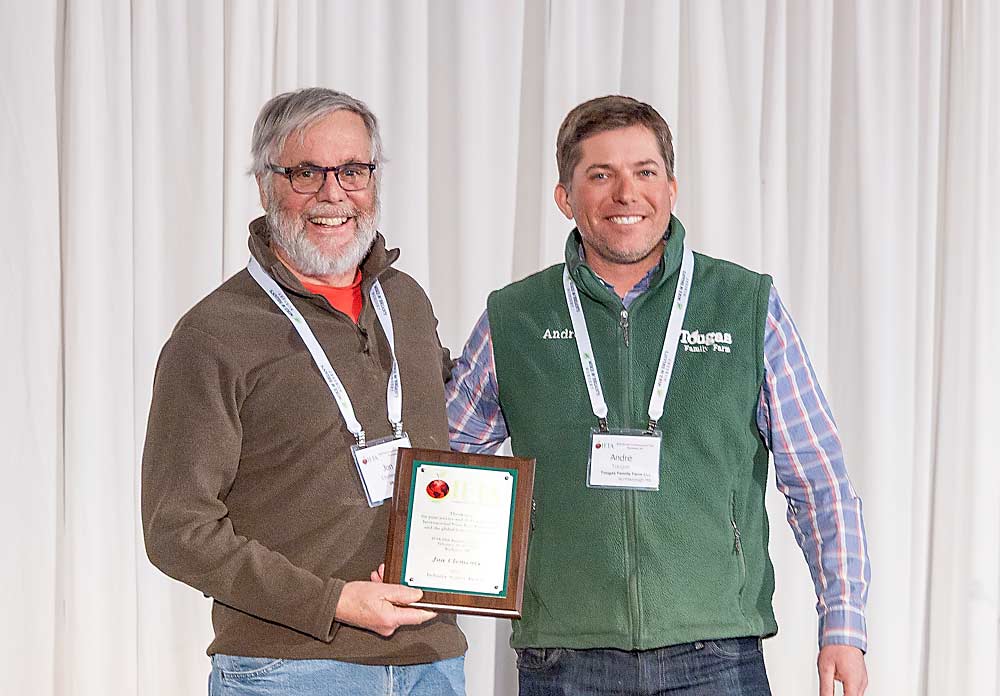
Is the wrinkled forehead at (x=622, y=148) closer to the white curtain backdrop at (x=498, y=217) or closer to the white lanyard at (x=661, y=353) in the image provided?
the white lanyard at (x=661, y=353)

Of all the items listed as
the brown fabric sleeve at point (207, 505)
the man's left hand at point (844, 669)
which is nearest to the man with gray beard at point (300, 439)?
the brown fabric sleeve at point (207, 505)

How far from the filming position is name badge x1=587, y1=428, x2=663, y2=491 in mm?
2135

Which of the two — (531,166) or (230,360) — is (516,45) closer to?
(531,166)

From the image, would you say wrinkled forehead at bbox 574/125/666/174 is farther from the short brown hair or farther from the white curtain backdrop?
the white curtain backdrop

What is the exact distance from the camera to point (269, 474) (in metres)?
2.01

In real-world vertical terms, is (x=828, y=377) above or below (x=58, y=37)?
below

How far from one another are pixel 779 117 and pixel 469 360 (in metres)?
1.54

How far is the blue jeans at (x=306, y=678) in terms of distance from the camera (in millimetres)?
1954

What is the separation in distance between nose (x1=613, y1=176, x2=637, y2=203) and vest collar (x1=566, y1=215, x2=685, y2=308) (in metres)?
0.12

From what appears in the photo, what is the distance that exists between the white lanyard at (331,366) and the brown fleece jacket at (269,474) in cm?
1

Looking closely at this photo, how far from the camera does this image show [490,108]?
3229mm

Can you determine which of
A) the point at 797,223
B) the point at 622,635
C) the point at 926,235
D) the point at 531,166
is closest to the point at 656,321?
the point at 622,635

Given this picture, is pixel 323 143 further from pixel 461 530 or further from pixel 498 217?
pixel 498 217

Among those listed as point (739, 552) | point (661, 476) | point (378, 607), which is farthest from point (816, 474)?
point (378, 607)
